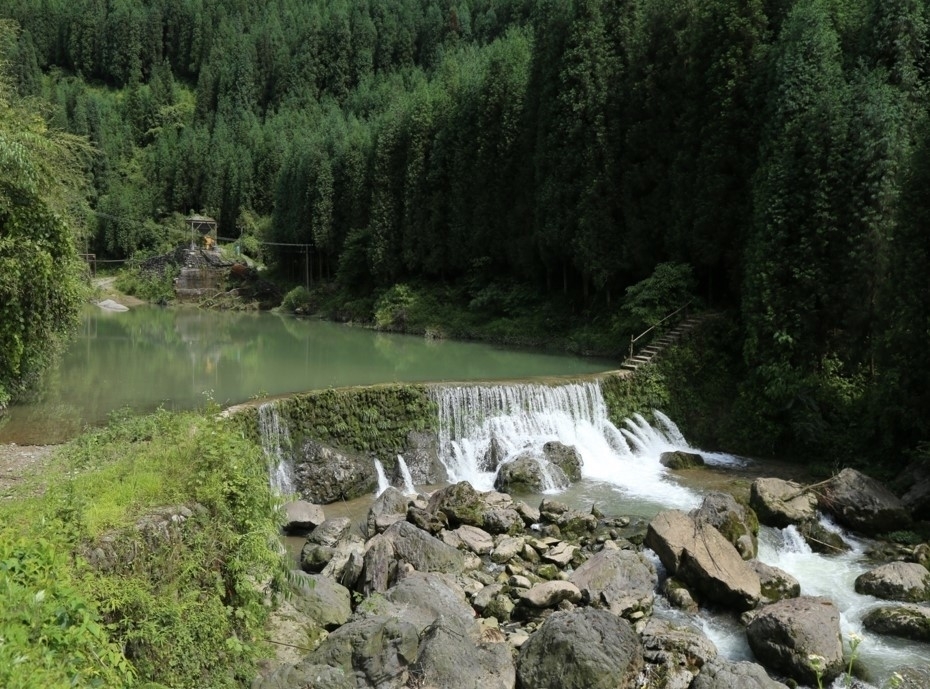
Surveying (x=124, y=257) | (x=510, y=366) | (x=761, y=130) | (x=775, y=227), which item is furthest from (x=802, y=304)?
(x=124, y=257)

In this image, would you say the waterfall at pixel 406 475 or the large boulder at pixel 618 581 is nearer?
the large boulder at pixel 618 581

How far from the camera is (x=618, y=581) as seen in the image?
35.6 ft

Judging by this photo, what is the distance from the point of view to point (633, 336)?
26.2 metres

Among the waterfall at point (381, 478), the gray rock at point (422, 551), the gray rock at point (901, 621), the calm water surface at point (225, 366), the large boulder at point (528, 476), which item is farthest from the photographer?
the calm water surface at point (225, 366)

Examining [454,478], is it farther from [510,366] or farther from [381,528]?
[510,366]

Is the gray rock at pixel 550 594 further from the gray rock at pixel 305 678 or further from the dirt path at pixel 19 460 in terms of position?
the dirt path at pixel 19 460

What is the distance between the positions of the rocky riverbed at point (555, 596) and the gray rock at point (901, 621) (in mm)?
25

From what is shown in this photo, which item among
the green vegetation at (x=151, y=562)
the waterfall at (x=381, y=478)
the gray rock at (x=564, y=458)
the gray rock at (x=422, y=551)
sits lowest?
the waterfall at (x=381, y=478)

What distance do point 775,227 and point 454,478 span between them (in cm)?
1091

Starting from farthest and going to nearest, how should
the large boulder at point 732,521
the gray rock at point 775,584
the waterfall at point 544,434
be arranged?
the waterfall at point 544,434 < the large boulder at point 732,521 < the gray rock at point 775,584

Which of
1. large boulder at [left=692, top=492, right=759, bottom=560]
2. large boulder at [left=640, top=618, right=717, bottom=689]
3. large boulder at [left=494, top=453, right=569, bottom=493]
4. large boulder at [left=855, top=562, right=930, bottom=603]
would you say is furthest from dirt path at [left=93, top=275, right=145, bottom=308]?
large boulder at [left=855, top=562, right=930, bottom=603]

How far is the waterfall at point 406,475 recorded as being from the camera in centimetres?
1687

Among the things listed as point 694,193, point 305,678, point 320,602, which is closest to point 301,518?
point 320,602

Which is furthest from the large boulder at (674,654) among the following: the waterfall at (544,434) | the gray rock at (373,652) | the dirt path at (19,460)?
the dirt path at (19,460)
